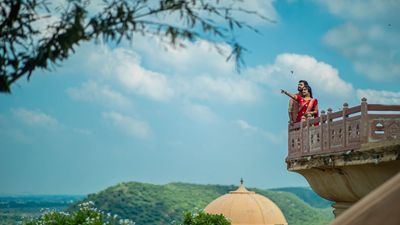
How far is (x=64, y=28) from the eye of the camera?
16.5 ft

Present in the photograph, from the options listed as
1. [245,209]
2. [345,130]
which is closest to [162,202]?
[245,209]

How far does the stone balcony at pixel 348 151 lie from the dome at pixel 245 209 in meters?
18.3

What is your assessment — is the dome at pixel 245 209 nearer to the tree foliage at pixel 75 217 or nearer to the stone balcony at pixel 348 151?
the tree foliage at pixel 75 217

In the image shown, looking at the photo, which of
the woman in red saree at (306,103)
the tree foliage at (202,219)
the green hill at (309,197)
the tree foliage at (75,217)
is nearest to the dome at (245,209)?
the tree foliage at (202,219)

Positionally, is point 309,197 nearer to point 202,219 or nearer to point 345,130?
point 202,219

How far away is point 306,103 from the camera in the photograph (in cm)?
1230

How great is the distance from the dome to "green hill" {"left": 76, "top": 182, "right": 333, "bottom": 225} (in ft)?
128

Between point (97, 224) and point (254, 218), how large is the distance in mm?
17632

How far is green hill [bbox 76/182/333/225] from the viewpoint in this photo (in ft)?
237

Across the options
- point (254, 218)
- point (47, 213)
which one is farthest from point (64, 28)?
point (254, 218)

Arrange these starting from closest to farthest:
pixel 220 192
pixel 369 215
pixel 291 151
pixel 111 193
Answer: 1. pixel 369 215
2. pixel 291 151
3. pixel 111 193
4. pixel 220 192

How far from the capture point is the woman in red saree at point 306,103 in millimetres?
12195

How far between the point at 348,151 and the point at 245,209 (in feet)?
68.2

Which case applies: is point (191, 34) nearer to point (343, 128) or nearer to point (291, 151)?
point (343, 128)
